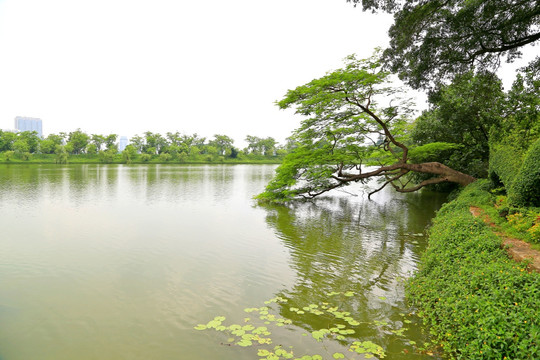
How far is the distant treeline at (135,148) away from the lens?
196ft

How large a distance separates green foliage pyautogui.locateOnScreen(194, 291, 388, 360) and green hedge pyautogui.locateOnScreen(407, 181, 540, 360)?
88 centimetres

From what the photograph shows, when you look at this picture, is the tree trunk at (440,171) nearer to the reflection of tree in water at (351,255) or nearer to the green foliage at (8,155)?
the reflection of tree in water at (351,255)

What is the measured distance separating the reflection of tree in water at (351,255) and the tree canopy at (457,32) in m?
5.73

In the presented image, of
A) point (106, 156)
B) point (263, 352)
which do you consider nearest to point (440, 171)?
point (263, 352)

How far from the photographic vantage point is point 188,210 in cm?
1502

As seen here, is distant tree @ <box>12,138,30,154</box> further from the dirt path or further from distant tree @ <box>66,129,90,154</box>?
the dirt path

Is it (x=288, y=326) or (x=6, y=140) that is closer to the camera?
(x=288, y=326)

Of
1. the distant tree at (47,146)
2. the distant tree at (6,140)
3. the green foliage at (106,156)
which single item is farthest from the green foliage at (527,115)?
the distant tree at (6,140)

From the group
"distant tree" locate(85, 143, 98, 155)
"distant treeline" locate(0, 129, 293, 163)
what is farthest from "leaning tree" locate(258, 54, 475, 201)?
"distant tree" locate(85, 143, 98, 155)

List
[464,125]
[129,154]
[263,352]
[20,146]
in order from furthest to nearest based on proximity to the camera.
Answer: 1. [129,154]
2. [20,146]
3. [464,125]
4. [263,352]

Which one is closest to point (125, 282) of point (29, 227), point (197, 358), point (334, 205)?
point (197, 358)

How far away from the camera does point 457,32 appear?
8477 mm

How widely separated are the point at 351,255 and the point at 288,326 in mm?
4168

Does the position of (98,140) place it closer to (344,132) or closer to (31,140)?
(31,140)
